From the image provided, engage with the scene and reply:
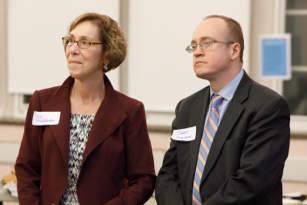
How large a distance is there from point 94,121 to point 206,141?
0.65m

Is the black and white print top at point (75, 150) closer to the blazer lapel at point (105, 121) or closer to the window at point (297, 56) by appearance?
the blazer lapel at point (105, 121)

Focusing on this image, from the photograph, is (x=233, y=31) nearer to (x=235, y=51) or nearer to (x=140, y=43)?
(x=235, y=51)

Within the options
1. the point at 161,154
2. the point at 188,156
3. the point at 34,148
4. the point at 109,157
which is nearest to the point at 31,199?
the point at 34,148

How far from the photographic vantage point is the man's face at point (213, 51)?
1996mm

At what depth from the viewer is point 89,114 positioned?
2307 millimetres

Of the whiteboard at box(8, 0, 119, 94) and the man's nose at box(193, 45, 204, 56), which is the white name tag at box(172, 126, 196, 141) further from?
the whiteboard at box(8, 0, 119, 94)

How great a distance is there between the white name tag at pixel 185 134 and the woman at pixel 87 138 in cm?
24

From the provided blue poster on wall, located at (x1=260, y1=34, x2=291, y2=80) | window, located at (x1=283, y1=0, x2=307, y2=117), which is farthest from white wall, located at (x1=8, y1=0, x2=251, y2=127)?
window, located at (x1=283, y1=0, x2=307, y2=117)

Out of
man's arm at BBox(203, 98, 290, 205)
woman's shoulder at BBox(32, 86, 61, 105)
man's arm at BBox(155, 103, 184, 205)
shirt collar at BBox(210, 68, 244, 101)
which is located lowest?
man's arm at BBox(155, 103, 184, 205)

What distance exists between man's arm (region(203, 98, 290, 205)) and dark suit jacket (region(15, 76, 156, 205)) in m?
0.56

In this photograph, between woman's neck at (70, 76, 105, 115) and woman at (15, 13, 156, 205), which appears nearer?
woman at (15, 13, 156, 205)

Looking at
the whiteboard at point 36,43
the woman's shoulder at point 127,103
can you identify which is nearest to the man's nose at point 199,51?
the woman's shoulder at point 127,103

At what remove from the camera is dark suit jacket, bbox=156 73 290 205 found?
180 centimetres

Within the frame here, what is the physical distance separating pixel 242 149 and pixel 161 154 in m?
2.21
